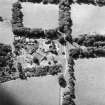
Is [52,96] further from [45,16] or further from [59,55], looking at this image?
[45,16]

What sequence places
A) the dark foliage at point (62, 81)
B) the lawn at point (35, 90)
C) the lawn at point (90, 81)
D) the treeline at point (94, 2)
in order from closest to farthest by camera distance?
the lawn at point (35, 90)
the dark foliage at point (62, 81)
the lawn at point (90, 81)
the treeline at point (94, 2)

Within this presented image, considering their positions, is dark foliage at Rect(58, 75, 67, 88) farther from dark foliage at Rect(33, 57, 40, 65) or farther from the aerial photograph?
dark foliage at Rect(33, 57, 40, 65)

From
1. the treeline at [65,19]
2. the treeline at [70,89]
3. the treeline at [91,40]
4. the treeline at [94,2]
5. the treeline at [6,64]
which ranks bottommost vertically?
the treeline at [70,89]

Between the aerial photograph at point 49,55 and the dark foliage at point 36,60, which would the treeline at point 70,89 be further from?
the dark foliage at point 36,60

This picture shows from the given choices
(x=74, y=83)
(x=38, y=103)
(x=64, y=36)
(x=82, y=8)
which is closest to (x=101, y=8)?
(x=82, y=8)

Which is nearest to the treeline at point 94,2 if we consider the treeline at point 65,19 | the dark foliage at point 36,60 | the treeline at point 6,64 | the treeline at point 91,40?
the treeline at point 65,19

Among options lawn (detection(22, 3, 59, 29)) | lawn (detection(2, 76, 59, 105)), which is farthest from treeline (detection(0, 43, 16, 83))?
lawn (detection(22, 3, 59, 29))

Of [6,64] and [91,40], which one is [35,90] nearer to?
[6,64]
